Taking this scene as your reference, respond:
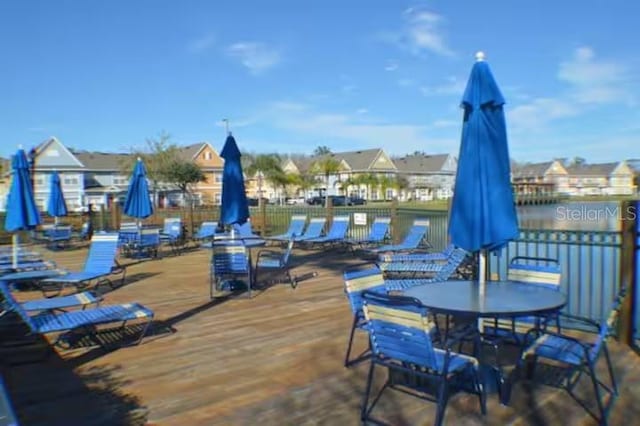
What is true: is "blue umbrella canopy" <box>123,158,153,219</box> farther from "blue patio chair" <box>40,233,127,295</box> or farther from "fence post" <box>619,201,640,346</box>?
"fence post" <box>619,201,640,346</box>

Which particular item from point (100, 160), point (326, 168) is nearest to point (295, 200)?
point (326, 168)

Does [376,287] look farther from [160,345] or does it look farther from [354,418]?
[160,345]

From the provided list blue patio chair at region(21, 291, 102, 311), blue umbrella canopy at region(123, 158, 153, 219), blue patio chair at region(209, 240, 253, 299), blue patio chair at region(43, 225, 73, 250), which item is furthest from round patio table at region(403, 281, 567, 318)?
blue patio chair at region(43, 225, 73, 250)

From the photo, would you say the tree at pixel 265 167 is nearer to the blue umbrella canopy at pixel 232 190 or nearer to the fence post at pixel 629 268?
the blue umbrella canopy at pixel 232 190

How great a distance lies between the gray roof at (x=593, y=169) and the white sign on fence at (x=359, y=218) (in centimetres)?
6031

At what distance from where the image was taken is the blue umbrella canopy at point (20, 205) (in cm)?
915

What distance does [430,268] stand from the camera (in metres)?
7.42

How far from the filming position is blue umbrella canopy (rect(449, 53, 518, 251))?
374cm

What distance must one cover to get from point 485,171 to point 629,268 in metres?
2.22

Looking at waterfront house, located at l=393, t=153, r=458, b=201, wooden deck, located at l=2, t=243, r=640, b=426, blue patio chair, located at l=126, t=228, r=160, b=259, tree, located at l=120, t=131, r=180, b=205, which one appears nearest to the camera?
wooden deck, located at l=2, t=243, r=640, b=426

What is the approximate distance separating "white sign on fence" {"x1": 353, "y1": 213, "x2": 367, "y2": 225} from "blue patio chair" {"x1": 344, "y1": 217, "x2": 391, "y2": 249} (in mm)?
1220

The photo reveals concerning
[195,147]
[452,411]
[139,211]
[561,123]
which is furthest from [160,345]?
Answer: [195,147]

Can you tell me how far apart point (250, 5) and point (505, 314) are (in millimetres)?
12906

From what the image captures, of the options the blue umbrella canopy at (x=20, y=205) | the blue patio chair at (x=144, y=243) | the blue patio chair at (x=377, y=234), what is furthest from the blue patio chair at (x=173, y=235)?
the blue patio chair at (x=377, y=234)
